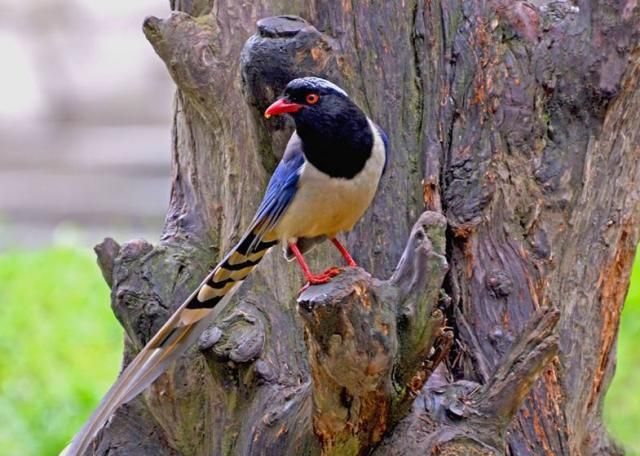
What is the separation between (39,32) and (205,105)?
11.8m

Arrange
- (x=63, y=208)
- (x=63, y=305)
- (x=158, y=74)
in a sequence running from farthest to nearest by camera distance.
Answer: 1. (x=158, y=74)
2. (x=63, y=208)
3. (x=63, y=305)

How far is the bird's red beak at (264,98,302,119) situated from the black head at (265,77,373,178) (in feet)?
0.13

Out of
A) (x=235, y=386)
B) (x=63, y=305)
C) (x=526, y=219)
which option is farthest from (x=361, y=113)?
(x=63, y=305)

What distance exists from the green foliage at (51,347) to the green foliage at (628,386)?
3.05 meters

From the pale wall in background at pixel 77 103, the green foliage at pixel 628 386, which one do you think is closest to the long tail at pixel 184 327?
the green foliage at pixel 628 386

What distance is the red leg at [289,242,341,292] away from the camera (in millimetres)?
3954

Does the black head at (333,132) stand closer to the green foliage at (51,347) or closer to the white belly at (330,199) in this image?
the white belly at (330,199)

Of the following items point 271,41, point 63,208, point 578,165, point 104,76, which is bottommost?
point 63,208

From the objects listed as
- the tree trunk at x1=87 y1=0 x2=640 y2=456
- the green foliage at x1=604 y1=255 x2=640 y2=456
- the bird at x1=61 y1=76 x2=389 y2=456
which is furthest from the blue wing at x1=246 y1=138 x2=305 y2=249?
the green foliage at x1=604 y1=255 x2=640 y2=456

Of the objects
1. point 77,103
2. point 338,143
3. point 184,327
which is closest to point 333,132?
point 338,143

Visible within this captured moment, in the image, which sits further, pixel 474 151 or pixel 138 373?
pixel 474 151

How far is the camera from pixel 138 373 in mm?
4531

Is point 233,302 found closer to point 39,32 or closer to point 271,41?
point 271,41

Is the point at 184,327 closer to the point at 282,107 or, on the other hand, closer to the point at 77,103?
the point at 282,107
